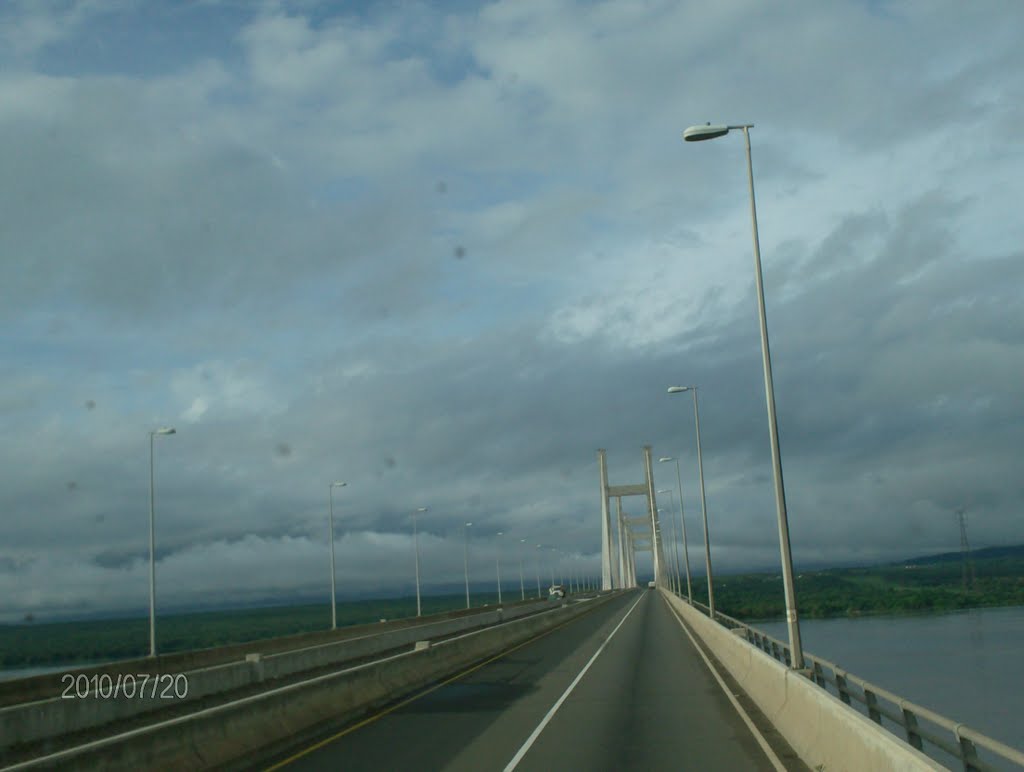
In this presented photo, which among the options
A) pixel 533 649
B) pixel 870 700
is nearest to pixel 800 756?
pixel 870 700

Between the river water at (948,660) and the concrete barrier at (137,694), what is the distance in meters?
15.9

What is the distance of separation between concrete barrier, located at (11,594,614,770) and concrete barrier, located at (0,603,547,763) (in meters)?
2.60

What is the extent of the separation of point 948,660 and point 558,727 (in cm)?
3014

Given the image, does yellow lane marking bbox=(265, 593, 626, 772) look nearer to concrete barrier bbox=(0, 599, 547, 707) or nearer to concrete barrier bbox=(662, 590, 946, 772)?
concrete barrier bbox=(662, 590, 946, 772)

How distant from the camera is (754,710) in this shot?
57.3 ft

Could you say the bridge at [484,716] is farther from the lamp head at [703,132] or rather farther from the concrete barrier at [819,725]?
the lamp head at [703,132]

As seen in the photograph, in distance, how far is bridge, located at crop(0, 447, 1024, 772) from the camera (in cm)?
1107

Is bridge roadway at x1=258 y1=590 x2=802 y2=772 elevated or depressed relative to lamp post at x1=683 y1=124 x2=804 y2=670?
depressed

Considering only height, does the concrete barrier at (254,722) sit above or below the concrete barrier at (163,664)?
above

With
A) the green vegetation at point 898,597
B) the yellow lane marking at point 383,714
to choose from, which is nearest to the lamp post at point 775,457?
the yellow lane marking at point 383,714

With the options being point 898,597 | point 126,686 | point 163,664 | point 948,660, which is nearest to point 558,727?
point 126,686

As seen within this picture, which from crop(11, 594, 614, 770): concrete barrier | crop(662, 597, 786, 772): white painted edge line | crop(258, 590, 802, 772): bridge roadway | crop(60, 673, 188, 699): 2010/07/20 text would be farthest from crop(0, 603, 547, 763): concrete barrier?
crop(662, 597, 786, 772): white painted edge line

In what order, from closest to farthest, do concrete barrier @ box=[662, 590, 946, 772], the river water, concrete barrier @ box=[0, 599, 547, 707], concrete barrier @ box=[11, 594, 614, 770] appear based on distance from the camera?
concrete barrier @ box=[662, 590, 946, 772], concrete barrier @ box=[11, 594, 614, 770], concrete barrier @ box=[0, 599, 547, 707], the river water

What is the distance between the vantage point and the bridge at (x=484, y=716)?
11070 millimetres
